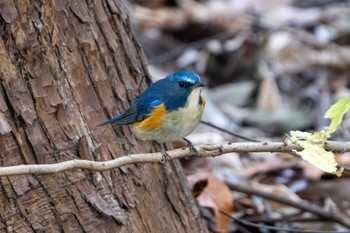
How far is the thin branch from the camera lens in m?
2.92

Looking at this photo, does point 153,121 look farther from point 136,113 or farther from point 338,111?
point 338,111

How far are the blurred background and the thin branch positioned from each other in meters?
1.50

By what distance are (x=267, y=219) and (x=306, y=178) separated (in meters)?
0.81

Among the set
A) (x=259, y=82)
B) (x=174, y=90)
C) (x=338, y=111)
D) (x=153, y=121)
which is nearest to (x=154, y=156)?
(x=153, y=121)

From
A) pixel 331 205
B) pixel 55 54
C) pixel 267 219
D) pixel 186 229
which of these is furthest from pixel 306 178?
pixel 55 54

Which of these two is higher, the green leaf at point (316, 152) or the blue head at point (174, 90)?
the blue head at point (174, 90)

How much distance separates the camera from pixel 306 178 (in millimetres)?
5816

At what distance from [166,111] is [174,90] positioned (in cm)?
11

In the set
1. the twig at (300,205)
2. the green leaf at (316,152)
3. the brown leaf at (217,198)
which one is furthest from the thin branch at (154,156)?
the twig at (300,205)

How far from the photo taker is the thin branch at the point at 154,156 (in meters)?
2.92

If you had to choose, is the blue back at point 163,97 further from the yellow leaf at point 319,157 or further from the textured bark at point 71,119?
the yellow leaf at point 319,157

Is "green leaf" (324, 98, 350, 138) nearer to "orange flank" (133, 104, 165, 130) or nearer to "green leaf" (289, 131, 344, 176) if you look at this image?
"green leaf" (289, 131, 344, 176)

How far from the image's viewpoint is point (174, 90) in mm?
3623

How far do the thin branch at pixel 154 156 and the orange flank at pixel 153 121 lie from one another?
29 cm
